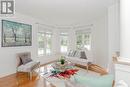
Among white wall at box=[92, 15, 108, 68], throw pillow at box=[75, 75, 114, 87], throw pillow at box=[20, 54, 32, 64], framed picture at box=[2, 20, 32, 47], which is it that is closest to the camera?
throw pillow at box=[75, 75, 114, 87]

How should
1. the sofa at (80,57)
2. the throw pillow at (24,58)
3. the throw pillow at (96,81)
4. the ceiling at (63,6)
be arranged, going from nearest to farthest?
the throw pillow at (96,81), the ceiling at (63,6), the throw pillow at (24,58), the sofa at (80,57)

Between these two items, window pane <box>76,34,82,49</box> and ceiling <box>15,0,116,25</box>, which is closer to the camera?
A: ceiling <box>15,0,116,25</box>

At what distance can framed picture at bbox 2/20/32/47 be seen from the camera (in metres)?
4.57

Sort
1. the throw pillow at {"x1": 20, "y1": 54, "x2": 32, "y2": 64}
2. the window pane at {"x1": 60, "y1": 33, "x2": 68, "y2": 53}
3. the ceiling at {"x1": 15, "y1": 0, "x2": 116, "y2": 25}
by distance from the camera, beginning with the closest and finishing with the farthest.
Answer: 1. the ceiling at {"x1": 15, "y1": 0, "x2": 116, "y2": 25}
2. the throw pillow at {"x1": 20, "y1": 54, "x2": 32, "y2": 64}
3. the window pane at {"x1": 60, "y1": 33, "x2": 68, "y2": 53}

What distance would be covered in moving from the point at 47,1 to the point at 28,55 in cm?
261

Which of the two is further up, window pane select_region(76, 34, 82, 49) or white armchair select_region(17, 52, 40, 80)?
window pane select_region(76, 34, 82, 49)

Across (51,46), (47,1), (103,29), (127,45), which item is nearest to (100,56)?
(103,29)

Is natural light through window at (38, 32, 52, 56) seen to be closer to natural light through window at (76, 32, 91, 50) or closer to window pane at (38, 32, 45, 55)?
window pane at (38, 32, 45, 55)

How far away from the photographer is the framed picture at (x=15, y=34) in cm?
457

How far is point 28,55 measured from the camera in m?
5.40

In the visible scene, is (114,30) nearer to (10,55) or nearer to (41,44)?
(10,55)

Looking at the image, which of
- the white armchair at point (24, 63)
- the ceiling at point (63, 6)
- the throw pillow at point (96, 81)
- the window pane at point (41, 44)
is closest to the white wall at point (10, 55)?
the white armchair at point (24, 63)

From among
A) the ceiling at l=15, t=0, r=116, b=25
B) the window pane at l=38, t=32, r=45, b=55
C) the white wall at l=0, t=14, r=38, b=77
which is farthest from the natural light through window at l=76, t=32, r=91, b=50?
the white wall at l=0, t=14, r=38, b=77

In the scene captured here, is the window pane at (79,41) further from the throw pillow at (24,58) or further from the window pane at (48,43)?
the throw pillow at (24,58)
